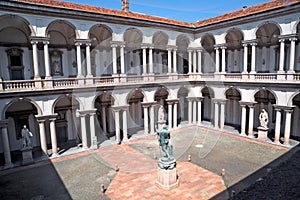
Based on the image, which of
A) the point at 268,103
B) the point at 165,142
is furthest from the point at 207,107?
the point at 165,142

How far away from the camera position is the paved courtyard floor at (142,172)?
12.1m

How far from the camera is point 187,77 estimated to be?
2588 centimetres

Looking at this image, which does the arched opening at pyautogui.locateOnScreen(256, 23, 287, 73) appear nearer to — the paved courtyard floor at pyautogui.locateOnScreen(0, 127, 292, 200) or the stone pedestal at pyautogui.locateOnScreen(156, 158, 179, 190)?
the paved courtyard floor at pyautogui.locateOnScreen(0, 127, 292, 200)

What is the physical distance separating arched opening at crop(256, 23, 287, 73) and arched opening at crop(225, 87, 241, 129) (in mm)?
3753

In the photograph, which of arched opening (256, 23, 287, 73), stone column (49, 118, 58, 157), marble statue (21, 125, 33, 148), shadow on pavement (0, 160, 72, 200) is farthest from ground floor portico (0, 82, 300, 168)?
arched opening (256, 23, 287, 73)

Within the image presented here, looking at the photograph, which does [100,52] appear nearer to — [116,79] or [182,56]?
[116,79]

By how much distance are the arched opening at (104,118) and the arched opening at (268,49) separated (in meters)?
15.9

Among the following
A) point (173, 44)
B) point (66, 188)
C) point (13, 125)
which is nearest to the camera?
point (66, 188)

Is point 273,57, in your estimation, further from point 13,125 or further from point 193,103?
point 13,125

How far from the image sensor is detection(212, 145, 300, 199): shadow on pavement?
37.7 ft

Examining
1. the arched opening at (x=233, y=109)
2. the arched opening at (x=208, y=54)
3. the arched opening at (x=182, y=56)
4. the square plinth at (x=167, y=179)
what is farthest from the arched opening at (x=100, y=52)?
the arched opening at (x=233, y=109)

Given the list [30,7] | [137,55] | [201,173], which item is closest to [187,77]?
[137,55]

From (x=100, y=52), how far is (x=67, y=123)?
7.67 m

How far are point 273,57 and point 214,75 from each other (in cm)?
584
